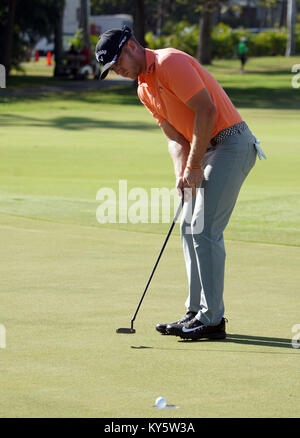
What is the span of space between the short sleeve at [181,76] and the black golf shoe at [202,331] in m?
1.38

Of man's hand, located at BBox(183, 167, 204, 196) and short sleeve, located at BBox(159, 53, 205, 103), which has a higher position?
short sleeve, located at BBox(159, 53, 205, 103)

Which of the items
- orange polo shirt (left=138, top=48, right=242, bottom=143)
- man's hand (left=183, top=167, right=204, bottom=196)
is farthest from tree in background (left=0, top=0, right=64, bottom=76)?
man's hand (left=183, top=167, right=204, bottom=196)

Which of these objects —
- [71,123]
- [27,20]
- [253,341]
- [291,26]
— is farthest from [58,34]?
[253,341]

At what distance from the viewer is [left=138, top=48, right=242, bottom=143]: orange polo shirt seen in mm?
5770

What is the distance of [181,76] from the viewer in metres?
5.76

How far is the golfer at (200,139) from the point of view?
19.1 ft

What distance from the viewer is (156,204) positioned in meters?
14.2

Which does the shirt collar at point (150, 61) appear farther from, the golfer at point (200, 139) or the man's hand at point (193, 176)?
the man's hand at point (193, 176)

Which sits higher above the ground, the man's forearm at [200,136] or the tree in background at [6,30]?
the man's forearm at [200,136]

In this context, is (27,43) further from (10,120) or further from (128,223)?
(128,223)

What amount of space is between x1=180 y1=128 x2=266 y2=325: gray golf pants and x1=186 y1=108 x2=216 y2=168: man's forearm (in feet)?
0.54

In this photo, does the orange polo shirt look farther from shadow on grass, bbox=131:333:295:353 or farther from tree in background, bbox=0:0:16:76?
tree in background, bbox=0:0:16:76

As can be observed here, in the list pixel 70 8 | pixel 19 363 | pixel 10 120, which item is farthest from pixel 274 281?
pixel 70 8

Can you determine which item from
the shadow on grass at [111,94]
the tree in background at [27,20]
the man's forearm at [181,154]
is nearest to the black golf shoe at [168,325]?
the man's forearm at [181,154]
